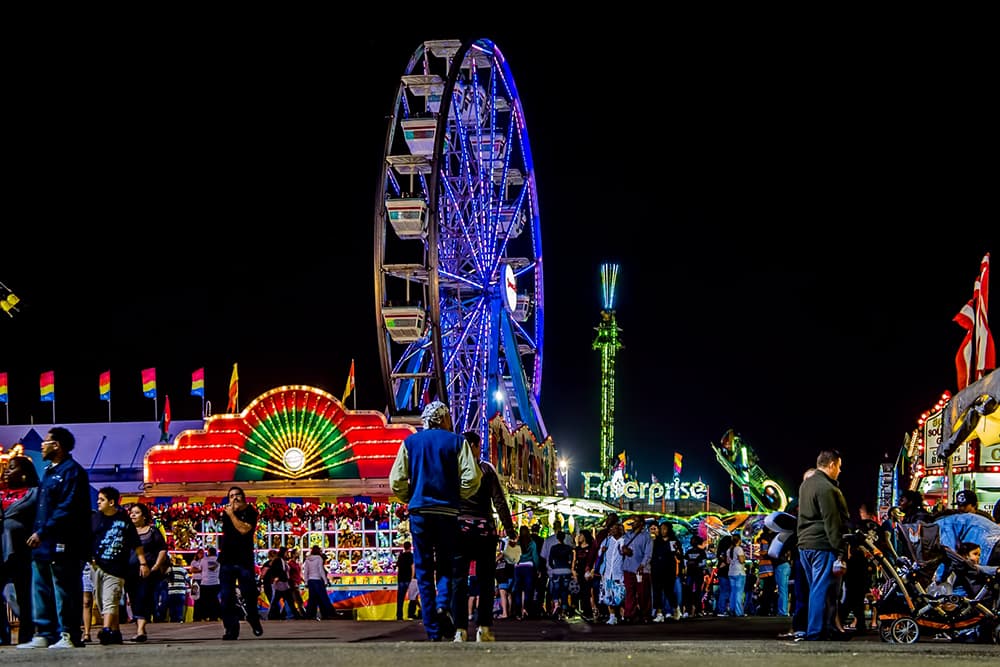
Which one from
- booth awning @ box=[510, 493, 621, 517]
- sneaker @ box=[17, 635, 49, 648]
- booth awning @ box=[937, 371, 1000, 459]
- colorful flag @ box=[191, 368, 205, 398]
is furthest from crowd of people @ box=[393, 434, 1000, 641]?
colorful flag @ box=[191, 368, 205, 398]

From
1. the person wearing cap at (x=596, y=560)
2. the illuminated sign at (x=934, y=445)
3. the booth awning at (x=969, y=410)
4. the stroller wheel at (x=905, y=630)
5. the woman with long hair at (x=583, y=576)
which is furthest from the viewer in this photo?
the illuminated sign at (x=934, y=445)

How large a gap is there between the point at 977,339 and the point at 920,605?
445 inches

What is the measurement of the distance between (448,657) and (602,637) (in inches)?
279

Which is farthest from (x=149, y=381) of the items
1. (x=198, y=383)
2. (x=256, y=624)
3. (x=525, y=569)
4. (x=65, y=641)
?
(x=65, y=641)

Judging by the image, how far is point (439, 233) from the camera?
3381 cm

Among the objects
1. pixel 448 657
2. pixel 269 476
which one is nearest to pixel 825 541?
pixel 448 657

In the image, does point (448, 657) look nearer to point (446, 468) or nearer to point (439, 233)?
point (446, 468)

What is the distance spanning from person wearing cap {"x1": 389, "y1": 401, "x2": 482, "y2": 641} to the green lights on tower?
286 ft

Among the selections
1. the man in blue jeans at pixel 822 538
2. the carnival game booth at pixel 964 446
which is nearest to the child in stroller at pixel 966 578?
the man in blue jeans at pixel 822 538

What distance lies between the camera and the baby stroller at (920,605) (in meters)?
12.4

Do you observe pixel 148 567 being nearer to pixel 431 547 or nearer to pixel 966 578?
pixel 431 547

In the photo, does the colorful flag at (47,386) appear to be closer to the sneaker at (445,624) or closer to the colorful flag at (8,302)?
the colorful flag at (8,302)

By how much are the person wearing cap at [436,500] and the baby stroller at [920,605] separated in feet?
12.5

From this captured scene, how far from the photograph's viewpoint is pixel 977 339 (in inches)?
898
